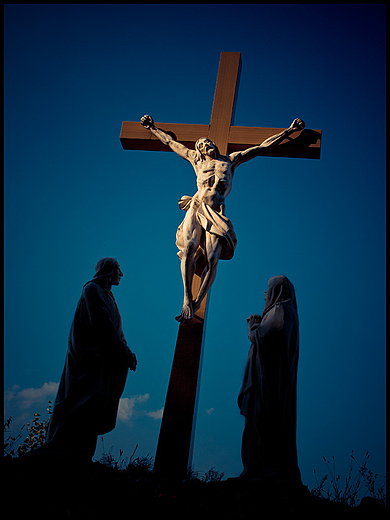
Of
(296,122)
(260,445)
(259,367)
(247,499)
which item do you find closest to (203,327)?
(259,367)

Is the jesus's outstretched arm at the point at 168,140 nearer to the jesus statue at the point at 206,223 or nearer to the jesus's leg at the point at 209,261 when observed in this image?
the jesus statue at the point at 206,223

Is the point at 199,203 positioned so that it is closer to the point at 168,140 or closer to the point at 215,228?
the point at 215,228

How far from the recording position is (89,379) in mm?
3805

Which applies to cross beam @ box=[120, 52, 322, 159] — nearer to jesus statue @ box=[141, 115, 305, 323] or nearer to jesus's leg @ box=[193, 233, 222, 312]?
jesus statue @ box=[141, 115, 305, 323]

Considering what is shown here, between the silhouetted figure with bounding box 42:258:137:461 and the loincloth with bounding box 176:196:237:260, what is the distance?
1.03 meters

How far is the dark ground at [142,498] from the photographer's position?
2641mm

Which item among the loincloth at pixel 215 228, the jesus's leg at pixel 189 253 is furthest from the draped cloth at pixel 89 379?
the loincloth at pixel 215 228

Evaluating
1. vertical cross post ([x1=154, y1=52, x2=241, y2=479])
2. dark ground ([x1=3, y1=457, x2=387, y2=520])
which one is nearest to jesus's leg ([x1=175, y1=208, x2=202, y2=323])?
vertical cross post ([x1=154, y1=52, x2=241, y2=479])

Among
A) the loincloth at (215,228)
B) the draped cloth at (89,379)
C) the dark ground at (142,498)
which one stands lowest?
the dark ground at (142,498)

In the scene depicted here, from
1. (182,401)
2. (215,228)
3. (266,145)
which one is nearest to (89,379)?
(182,401)

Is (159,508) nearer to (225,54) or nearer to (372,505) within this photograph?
(372,505)

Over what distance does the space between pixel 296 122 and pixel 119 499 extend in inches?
167

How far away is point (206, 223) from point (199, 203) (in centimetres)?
32

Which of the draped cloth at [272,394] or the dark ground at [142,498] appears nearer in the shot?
the dark ground at [142,498]
